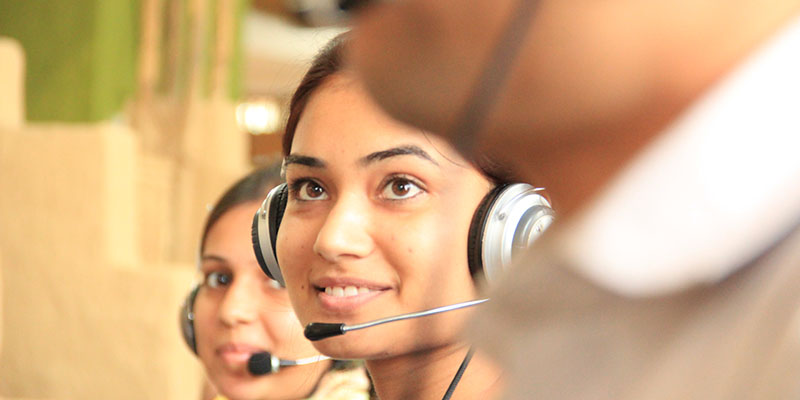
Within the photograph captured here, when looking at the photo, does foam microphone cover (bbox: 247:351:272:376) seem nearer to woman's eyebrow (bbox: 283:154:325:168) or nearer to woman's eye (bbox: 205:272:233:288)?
woman's eye (bbox: 205:272:233:288)

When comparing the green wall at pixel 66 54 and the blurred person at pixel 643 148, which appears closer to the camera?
the blurred person at pixel 643 148

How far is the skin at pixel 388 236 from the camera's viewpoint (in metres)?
0.46

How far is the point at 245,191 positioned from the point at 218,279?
0.11 m

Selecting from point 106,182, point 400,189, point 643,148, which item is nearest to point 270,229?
point 400,189

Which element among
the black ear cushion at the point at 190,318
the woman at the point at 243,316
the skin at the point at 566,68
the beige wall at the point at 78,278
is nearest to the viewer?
the skin at the point at 566,68

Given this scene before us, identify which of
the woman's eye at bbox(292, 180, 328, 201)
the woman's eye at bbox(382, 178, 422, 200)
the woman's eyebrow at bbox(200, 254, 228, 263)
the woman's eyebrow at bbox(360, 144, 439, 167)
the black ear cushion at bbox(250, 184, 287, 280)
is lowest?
the woman's eyebrow at bbox(200, 254, 228, 263)

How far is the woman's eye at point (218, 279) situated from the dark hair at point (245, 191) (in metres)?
0.03

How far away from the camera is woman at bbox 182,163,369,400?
2.92 feet

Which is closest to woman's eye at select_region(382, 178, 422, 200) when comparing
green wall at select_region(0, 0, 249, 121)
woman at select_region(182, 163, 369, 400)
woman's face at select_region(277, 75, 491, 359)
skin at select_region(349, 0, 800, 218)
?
woman's face at select_region(277, 75, 491, 359)

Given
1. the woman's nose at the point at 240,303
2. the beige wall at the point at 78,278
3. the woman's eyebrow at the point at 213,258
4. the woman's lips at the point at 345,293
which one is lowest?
the beige wall at the point at 78,278

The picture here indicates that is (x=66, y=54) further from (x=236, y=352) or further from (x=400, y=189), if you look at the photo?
(x=400, y=189)

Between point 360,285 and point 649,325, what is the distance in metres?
0.26

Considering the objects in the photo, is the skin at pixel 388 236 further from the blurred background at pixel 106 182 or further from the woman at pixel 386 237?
the blurred background at pixel 106 182

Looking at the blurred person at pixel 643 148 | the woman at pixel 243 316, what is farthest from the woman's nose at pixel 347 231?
the woman at pixel 243 316
